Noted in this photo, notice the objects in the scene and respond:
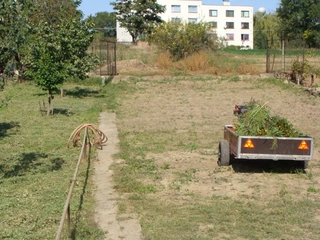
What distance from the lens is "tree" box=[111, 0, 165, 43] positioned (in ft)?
207

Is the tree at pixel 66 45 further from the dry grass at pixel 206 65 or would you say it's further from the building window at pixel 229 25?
the building window at pixel 229 25

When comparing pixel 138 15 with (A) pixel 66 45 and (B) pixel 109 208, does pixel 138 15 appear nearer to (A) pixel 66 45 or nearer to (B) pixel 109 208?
(A) pixel 66 45

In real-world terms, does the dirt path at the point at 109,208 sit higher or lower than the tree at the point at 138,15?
lower

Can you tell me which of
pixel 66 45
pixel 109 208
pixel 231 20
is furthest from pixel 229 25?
pixel 109 208

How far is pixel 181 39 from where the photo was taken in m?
35.7

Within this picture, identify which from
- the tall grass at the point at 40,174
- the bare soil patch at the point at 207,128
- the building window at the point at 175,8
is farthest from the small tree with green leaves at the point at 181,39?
the building window at the point at 175,8

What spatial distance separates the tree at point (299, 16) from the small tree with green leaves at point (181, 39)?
43111 millimetres

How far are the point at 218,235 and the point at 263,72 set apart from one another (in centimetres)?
2670

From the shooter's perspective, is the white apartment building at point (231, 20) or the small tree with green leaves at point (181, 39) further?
the white apartment building at point (231, 20)

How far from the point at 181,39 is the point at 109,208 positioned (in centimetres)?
2920

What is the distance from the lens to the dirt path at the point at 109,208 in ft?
20.7

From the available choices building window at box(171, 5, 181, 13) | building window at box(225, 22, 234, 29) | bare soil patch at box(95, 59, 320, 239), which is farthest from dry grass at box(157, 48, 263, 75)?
building window at box(225, 22, 234, 29)

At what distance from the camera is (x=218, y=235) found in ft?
20.4

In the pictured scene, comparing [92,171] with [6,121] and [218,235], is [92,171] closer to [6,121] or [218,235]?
[218,235]
